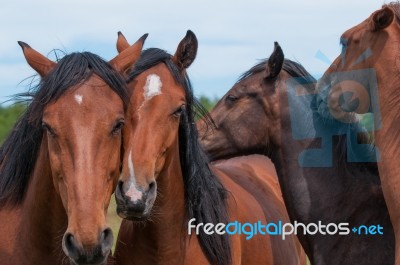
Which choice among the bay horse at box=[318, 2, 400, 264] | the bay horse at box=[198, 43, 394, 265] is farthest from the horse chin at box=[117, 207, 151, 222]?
the bay horse at box=[198, 43, 394, 265]

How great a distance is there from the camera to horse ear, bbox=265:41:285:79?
218 inches

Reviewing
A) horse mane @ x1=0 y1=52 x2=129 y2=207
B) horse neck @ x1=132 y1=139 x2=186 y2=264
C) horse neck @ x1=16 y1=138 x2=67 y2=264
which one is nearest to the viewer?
horse mane @ x1=0 y1=52 x2=129 y2=207

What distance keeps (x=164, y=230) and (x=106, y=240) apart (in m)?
1.00

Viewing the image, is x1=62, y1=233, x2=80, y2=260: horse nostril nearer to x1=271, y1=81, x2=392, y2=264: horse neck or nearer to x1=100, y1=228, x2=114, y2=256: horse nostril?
x1=100, y1=228, x2=114, y2=256: horse nostril

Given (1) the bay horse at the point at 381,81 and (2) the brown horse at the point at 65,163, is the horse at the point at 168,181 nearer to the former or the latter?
(2) the brown horse at the point at 65,163

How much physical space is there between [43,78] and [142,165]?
2.29 feet

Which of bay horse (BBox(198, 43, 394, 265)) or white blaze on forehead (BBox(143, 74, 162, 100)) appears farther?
bay horse (BBox(198, 43, 394, 265))

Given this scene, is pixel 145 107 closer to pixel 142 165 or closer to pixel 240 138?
pixel 142 165

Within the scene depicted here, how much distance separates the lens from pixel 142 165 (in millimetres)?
4191

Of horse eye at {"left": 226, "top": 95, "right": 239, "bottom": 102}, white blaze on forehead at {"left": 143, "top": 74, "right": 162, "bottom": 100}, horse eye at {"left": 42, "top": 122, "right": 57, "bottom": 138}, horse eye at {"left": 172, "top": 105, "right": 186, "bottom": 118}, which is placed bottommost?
horse eye at {"left": 226, "top": 95, "right": 239, "bottom": 102}

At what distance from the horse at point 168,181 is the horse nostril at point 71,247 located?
0.56 m

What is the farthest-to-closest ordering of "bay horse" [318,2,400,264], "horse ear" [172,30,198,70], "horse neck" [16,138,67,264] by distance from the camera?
"horse ear" [172,30,198,70] < "bay horse" [318,2,400,264] < "horse neck" [16,138,67,264]

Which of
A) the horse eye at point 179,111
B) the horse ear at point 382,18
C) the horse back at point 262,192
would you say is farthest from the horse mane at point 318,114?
the horse eye at point 179,111

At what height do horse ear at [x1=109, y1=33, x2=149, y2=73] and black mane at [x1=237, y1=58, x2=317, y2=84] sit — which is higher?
horse ear at [x1=109, y1=33, x2=149, y2=73]
